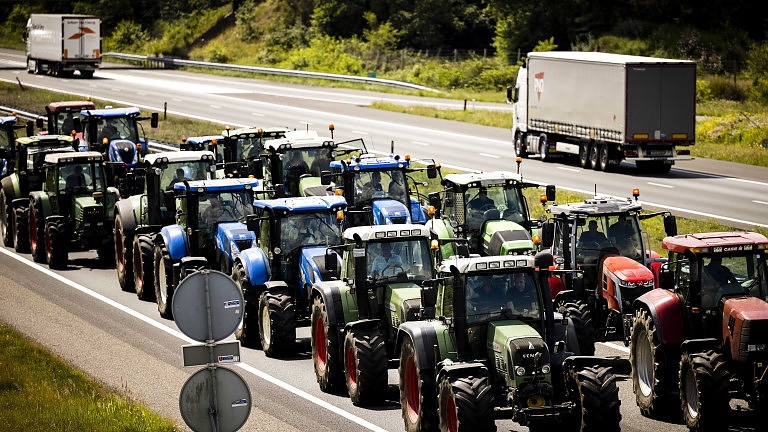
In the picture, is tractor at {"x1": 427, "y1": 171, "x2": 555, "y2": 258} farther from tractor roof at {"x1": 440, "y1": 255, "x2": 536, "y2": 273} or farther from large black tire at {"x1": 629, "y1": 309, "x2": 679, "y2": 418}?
tractor roof at {"x1": 440, "y1": 255, "x2": 536, "y2": 273}

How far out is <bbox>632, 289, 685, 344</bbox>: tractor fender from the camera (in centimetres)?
1686

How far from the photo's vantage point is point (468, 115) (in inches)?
2404

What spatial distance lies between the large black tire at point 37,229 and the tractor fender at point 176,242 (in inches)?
259

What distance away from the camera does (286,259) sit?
2195cm

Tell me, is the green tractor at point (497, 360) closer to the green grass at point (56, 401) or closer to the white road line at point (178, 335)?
the white road line at point (178, 335)

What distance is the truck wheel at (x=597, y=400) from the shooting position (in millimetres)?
15094

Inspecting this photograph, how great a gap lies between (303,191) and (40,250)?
6584 millimetres

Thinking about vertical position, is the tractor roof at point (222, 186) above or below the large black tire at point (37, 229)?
above

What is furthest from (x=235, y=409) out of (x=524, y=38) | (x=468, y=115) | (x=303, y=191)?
(x=524, y=38)

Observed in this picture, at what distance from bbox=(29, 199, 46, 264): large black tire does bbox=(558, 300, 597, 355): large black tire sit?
1519 cm

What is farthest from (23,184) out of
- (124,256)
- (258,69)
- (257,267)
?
(258,69)

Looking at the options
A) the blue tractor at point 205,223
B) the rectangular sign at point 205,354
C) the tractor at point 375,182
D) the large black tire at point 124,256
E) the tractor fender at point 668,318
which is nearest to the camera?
the rectangular sign at point 205,354

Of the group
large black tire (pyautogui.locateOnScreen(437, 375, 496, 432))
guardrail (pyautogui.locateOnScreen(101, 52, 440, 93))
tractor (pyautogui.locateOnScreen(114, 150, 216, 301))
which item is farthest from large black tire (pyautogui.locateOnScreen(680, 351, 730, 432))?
guardrail (pyautogui.locateOnScreen(101, 52, 440, 93))

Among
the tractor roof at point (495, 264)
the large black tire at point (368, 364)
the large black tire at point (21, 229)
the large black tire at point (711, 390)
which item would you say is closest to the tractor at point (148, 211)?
the large black tire at point (21, 229)
